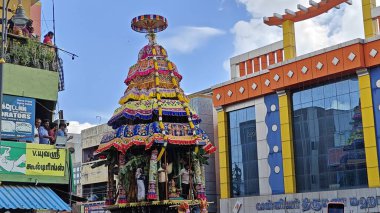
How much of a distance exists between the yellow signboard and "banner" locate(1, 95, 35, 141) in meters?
0.61

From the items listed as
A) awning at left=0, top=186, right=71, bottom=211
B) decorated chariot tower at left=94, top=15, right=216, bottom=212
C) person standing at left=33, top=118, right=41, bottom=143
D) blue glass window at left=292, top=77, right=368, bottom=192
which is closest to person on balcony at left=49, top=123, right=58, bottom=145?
person standing at left=33, top=118, right=41, bottom=143

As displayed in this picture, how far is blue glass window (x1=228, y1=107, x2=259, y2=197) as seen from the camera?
131ft

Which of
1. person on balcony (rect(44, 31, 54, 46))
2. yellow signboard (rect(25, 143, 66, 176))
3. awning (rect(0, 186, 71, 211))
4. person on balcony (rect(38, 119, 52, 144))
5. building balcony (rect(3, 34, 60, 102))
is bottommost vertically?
awning (rect(0, 186, 71, 211))

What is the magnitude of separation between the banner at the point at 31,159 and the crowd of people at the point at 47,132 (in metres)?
0.55

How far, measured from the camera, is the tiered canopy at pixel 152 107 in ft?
61.7

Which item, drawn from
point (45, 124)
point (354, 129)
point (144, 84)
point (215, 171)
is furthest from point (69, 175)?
point (215, 171)

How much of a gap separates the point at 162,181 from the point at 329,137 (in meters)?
19.2

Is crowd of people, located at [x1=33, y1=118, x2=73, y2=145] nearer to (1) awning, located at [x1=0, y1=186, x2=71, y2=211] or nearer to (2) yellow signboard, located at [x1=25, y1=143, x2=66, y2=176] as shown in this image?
(2) yellow signboard, located at [x1=25, y1=143, x2=66, y2=176]

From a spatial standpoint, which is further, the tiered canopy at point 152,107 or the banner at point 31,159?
the banner at point 31,159

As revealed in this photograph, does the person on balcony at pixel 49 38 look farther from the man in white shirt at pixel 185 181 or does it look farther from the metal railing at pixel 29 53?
the man in white shirt at pixel 185 181

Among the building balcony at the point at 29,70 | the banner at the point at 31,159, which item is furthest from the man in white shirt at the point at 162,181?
the building balcony at the point at 29,70

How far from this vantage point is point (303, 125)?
120 ft

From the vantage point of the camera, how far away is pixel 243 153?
40.8 m

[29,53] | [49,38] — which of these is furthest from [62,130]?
[49,38]
